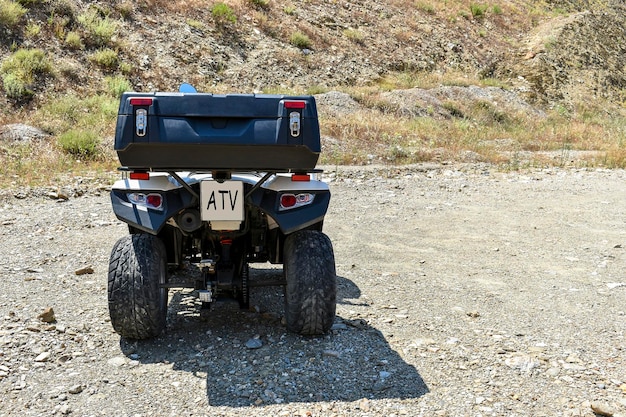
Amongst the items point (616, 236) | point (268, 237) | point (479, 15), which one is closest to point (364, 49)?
point (479, 15)

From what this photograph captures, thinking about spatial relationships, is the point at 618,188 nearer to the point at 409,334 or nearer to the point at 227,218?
the point at 409,334

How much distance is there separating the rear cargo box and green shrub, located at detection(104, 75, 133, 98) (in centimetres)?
1626

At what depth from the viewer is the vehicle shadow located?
13.1ft

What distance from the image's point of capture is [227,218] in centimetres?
429

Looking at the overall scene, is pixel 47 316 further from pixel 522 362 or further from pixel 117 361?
pixel 522 362

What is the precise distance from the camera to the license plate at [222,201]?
4.26 metres

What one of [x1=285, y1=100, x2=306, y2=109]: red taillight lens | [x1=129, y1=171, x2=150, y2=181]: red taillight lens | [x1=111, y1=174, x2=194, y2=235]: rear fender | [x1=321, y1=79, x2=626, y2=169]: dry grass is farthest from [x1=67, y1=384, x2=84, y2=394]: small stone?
[x1=321, y1=79, x2=626, y2=169]: dry grass

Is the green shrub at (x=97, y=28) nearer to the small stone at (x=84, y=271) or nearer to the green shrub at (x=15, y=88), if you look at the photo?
the green shrub at (x=15, y=88)

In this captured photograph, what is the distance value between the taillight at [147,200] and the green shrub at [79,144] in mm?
9266

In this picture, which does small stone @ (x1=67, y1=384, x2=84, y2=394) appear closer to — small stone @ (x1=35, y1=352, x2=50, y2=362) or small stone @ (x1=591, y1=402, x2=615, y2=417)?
small stone @ (x1=35, y1=352, x2=50, y2=362)

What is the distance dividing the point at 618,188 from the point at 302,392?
31.2ft

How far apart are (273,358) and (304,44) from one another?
23.8 metres

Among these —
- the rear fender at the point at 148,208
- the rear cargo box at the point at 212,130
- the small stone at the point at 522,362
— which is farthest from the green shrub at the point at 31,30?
the small stone at the point at 522,362

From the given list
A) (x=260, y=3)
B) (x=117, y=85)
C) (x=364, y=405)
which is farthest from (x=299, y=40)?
(x=364, y=405)
